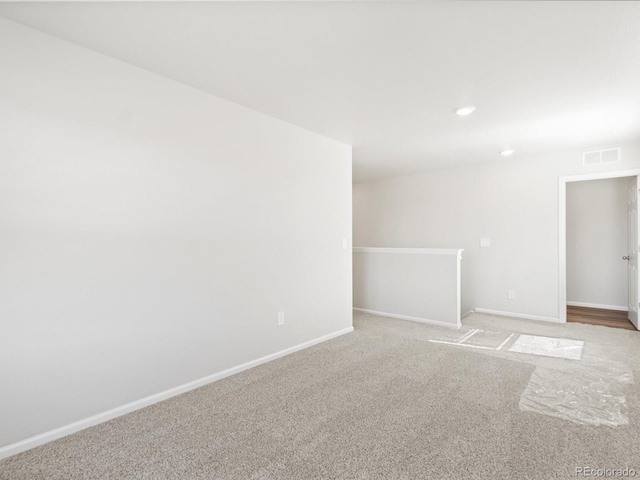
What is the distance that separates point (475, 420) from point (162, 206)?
243 centimetres

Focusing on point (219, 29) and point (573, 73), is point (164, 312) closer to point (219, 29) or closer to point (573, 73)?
point (219, 29)

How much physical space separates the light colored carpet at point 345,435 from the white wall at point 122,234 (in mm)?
300

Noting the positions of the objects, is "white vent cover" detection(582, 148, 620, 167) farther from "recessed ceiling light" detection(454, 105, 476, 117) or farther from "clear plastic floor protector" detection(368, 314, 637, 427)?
"recessed ceiling light" detection(454, 105, 476, 117)

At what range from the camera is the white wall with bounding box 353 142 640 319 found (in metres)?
4.53

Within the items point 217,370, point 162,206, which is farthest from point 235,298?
point 162,206

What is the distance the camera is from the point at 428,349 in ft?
11.2

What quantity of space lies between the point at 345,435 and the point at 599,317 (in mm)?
4765

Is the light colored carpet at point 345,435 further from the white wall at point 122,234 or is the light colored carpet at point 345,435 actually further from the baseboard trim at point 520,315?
the baseboard trim at point 520,315

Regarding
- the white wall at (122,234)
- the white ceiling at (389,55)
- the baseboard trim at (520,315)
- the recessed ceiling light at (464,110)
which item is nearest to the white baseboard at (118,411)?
the white wall at (122,234)

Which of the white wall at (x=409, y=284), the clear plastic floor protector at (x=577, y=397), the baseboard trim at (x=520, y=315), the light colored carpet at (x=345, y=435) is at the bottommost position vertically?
the light colored carpet at (x=345, y=435)

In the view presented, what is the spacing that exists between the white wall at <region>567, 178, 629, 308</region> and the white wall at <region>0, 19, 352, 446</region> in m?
5.09

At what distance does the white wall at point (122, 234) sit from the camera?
6.02 ft

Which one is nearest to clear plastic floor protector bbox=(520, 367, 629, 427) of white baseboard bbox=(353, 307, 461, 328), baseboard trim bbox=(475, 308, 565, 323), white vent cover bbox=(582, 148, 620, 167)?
white baseboard bbox=(353, 307, 461, 328)

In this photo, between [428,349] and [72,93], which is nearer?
[72,93]
